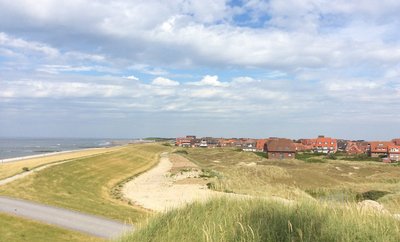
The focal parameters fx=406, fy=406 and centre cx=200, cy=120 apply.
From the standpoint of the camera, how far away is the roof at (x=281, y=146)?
11903cm

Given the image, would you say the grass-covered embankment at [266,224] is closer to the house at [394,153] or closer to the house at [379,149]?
the house at [394,153]

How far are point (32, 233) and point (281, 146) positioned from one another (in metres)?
106

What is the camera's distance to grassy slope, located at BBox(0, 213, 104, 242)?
18047 mm

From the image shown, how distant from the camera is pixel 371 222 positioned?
305 inches

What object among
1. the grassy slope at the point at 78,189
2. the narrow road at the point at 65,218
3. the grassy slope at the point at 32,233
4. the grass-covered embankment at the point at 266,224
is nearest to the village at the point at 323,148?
the grassy slope at the point at 78,189

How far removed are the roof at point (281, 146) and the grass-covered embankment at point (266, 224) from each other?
111205 mm

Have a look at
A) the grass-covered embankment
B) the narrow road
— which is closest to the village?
the narrow road

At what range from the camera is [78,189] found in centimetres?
4003

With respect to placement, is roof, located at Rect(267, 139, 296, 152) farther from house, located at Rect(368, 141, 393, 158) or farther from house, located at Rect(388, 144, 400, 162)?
house, located at Rect(368, 141, 393, 158)

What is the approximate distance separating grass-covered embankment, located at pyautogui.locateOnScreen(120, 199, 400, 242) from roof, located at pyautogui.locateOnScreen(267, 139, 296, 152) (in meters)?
111

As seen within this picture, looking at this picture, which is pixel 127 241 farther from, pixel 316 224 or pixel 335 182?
pixel 335 182

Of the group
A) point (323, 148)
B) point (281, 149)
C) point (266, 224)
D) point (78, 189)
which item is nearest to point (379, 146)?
point (323, 148)

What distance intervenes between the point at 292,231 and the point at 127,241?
12.3 ft

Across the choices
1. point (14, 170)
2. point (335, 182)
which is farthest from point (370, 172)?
point (14, 170)
